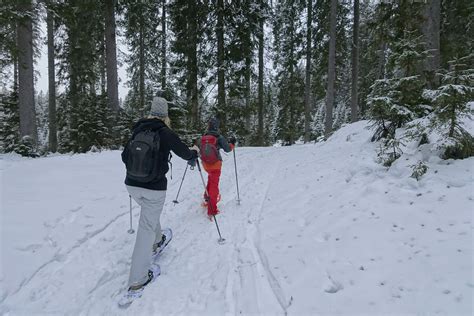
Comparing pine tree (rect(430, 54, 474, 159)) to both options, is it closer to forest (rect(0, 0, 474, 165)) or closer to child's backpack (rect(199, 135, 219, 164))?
forest (rect(0, 0, 474, 165))

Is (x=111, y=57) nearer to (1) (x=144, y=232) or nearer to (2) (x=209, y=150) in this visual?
(2) (x=209, y=150)

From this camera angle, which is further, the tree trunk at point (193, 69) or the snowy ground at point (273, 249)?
the tree trunk at point (193, 69)

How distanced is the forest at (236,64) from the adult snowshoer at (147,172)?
4414 mm

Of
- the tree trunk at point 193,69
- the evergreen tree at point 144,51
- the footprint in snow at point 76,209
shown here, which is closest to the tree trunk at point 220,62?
the tree trunk at point 193,69

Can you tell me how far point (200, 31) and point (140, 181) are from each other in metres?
14.2

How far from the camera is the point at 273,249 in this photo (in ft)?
14.7

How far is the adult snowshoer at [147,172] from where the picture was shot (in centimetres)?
365

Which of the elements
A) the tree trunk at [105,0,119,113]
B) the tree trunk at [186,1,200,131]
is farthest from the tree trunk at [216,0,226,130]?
the tree trunk at [105,0,119,113]

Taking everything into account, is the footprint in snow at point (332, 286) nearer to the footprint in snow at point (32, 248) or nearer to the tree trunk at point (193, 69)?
the footprint in snow at point (32, 248)

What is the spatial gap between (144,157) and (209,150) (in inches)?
104

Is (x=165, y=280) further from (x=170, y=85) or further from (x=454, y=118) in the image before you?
(x=170, y=85)

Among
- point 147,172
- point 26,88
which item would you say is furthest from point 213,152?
point 26,88

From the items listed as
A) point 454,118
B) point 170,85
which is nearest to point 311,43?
point 170,85

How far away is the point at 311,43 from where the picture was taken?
21938 mm
